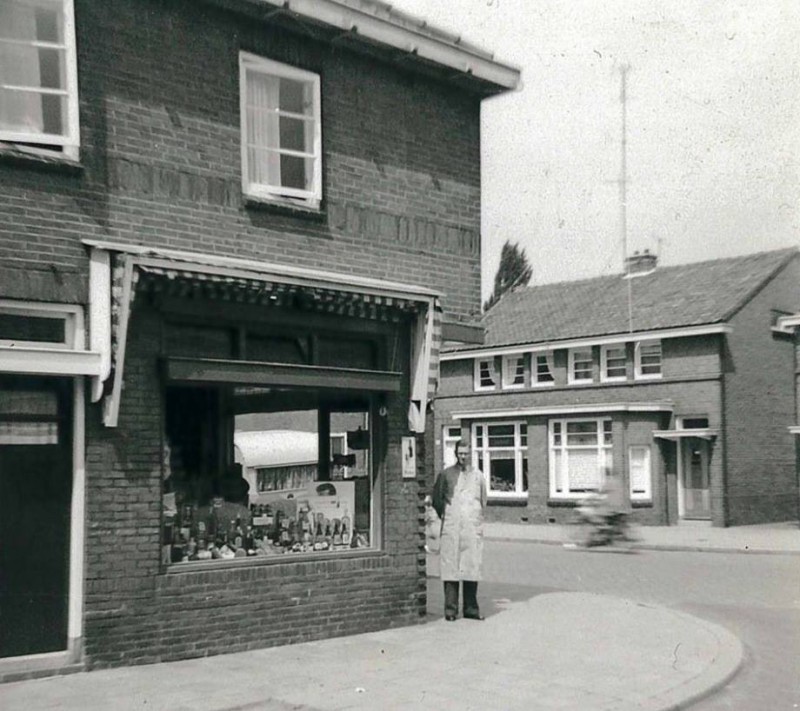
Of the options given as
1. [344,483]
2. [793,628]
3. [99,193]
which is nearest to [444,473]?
[344,483]

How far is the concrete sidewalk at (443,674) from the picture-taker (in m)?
7.48

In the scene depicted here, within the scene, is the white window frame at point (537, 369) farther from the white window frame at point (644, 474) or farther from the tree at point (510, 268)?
the tree at point (510, 268)

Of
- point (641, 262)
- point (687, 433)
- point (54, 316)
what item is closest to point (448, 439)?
point (641, 262)

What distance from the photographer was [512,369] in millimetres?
36531

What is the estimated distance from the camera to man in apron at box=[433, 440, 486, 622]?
11.5m

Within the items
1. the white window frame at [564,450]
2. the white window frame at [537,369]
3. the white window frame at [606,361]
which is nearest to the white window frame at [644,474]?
the white window frame at [564,450]

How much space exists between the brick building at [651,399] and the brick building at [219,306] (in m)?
20.8

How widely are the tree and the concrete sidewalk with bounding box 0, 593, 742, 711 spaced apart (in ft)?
188

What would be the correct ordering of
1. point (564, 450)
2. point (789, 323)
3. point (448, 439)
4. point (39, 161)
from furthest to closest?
point (448, 439), point (564, 450), point (789, 323), point (39, 161)

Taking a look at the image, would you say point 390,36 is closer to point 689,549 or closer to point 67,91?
point 67,91

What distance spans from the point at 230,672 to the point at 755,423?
2677 cm

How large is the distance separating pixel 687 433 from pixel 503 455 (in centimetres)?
677

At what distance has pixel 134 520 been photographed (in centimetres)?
885

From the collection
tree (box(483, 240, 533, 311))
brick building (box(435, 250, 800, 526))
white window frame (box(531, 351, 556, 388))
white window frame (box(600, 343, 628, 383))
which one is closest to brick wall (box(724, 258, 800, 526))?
brick building (box(435, 250, 800, 526))
